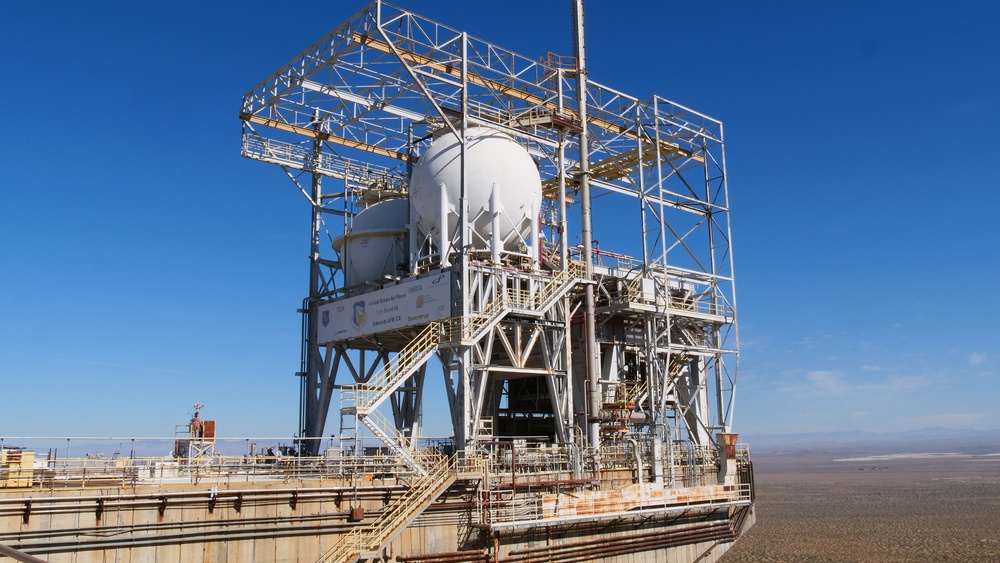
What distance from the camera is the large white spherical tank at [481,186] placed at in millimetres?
35500

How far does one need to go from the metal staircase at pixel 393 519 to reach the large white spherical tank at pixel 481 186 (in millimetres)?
11018

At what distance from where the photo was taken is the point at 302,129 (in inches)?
1714

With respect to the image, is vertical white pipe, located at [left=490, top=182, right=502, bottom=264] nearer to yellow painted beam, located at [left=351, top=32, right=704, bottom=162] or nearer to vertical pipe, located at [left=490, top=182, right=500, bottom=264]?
vertical pipe, located at [left=490, top=182, right=500, bottom=264]

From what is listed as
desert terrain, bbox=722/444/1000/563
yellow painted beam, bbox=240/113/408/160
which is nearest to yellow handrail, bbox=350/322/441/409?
yellow painted beam, bbox=240/113/408/160

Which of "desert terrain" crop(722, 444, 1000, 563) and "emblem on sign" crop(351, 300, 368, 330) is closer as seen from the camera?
"emblem on sign" crop(351, 300, 368, 330)

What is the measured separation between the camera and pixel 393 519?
25.9m

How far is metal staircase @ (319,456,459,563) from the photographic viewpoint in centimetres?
2462

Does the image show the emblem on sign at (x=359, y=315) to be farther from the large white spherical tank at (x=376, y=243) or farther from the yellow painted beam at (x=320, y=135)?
the yellow painted beam at (x=320, y=135)

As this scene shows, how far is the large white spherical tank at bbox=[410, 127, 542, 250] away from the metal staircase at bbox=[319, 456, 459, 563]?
11.0 m

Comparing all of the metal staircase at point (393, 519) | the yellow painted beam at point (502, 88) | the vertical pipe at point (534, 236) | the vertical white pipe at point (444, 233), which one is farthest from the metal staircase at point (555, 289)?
the metal staircase at point (393, 519)

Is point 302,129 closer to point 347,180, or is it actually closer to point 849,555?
point 347,180

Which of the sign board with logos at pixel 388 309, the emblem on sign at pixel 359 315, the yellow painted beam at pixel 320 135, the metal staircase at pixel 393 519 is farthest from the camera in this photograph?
the yellow painted beam at pixel 320 135

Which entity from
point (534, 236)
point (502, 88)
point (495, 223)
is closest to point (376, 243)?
point (495, 223)

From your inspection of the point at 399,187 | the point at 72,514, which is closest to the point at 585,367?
the point at 399,187
